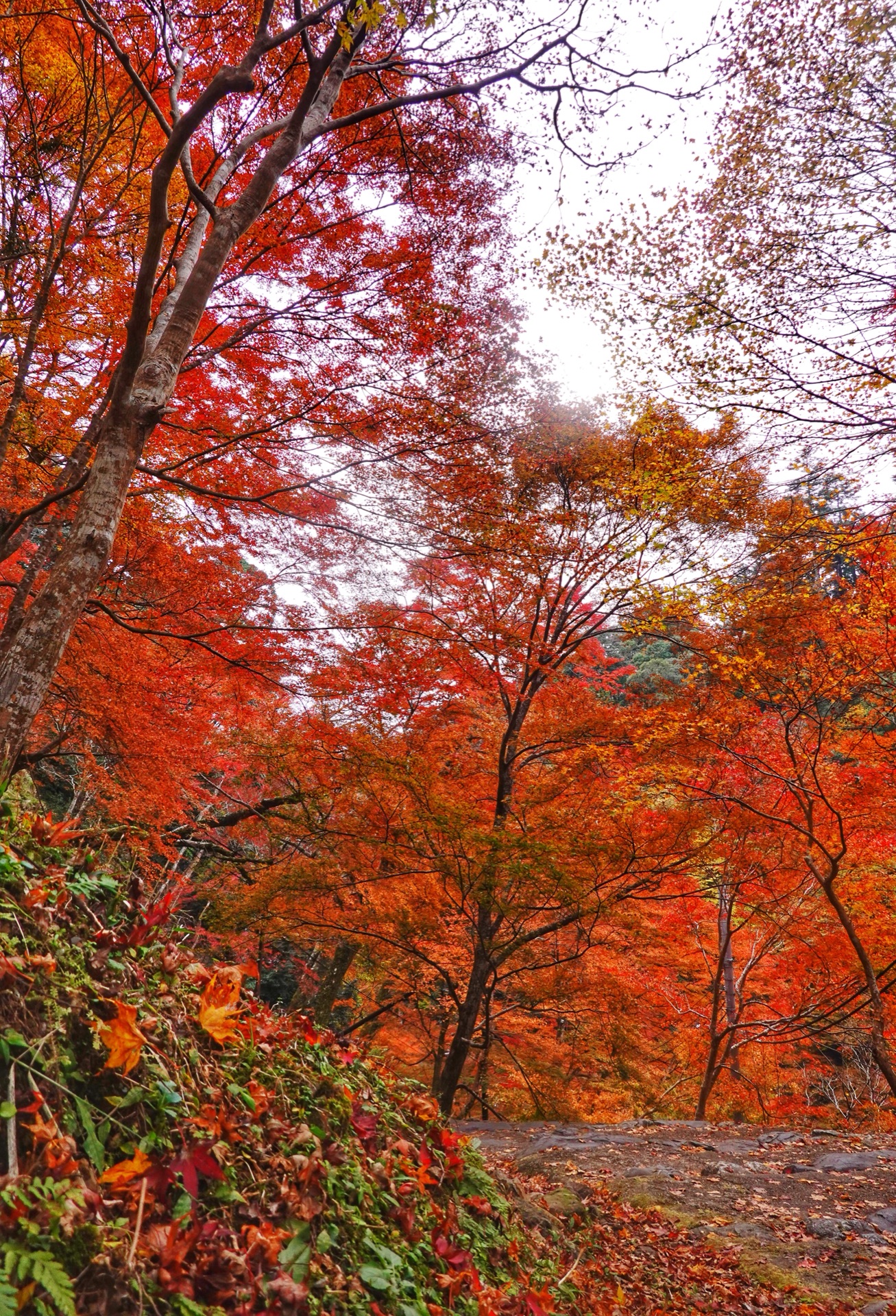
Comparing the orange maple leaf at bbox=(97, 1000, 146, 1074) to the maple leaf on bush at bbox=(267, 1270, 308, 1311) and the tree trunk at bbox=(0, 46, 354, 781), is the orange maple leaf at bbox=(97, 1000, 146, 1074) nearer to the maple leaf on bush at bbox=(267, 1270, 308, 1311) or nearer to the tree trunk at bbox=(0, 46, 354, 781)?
the maple leaf on bush at bbox=(267, 1270, 308, 1311)

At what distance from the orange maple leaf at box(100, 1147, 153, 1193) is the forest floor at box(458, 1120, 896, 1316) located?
3.34 metres

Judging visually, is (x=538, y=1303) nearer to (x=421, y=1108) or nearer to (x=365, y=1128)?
(x=365, y=1128)

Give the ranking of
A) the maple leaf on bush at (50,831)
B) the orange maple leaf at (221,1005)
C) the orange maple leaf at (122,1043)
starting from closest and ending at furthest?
the orange maple leaf at (122,1043) → the orange maple leaf at (221,1005) → the maple leaf on bush at (50,831)

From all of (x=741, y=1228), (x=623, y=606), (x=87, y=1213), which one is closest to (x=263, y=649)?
(x=623, y=606)

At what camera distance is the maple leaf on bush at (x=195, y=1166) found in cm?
152

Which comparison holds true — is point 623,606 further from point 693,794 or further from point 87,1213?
point 87,1213

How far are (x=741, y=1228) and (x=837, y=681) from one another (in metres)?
5.25

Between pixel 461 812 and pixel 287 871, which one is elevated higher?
pixel 461 812

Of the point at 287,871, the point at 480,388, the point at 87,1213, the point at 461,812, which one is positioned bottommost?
the point at 87,1213

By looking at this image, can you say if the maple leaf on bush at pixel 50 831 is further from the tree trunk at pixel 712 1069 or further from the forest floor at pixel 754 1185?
the tree trunk at pixel 712 1069

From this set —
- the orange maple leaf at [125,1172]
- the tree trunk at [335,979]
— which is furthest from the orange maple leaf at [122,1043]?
the tree trunk at [335,979]

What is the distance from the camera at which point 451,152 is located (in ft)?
19.5

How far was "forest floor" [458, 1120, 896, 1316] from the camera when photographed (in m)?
4.47

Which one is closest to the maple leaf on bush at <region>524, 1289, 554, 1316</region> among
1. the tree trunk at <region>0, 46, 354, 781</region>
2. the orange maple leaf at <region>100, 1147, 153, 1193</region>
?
the orange maple leaf at <region>100, 1147, 153, 1193</region>
